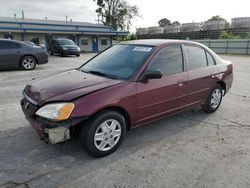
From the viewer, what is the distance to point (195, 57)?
445 cm

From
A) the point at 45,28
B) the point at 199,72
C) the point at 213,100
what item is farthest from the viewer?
the point at 45,28

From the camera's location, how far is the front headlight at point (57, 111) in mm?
2779

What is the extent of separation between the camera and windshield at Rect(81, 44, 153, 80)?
354cm

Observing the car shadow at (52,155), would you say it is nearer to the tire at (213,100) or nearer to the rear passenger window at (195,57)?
the tire at (213,100)

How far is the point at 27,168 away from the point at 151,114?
1956 mm

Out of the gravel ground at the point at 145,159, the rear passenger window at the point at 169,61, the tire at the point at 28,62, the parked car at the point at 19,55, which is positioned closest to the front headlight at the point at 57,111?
the gravel ground at the point at 145,159

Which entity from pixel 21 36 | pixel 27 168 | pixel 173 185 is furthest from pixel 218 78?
pixel 21 36

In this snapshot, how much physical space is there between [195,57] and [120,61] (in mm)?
1600

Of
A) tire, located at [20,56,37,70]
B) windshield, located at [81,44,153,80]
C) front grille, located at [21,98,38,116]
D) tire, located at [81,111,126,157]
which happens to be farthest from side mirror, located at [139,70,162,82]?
tire, located at [20,56,37,70]

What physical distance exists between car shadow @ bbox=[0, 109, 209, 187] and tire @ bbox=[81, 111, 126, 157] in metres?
0.13

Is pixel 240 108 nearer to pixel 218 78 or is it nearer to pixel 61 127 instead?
pixel 218 78

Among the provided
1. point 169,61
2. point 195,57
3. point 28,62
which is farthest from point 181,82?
point 28,62

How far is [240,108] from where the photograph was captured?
5395 millimetres

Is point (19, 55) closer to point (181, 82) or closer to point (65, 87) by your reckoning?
point (65, 87)
